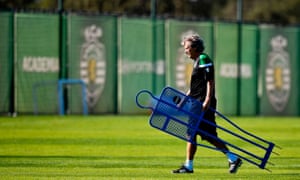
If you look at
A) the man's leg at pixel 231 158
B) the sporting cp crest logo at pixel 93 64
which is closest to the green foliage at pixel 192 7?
the sporting cp crest logo at pixel 93 64

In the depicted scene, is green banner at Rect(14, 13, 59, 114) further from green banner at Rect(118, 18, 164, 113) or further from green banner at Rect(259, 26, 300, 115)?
green banner at Rect(259, 26, 300, 115)

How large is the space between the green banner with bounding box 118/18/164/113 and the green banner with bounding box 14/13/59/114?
9.61 feet

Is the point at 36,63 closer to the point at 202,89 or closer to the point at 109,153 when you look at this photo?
the point at 109,153

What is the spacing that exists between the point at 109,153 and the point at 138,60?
1856 centimetres

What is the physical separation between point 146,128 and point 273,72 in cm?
1304

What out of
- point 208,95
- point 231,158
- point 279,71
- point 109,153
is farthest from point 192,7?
point 208,95

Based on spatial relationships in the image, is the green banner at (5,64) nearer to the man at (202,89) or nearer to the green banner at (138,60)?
the green banner at (138,60)

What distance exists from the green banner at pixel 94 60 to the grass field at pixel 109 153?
5.91 metres

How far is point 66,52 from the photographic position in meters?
34.7

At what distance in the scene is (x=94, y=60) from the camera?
115 ft

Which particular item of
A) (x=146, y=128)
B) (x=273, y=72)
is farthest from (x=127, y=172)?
(x=273, y=72)

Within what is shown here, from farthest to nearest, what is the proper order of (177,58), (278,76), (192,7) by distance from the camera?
(192,7), (278,76), (177,58)

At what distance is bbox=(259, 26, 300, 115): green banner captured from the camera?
126ft

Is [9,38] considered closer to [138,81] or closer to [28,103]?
[28,103]
